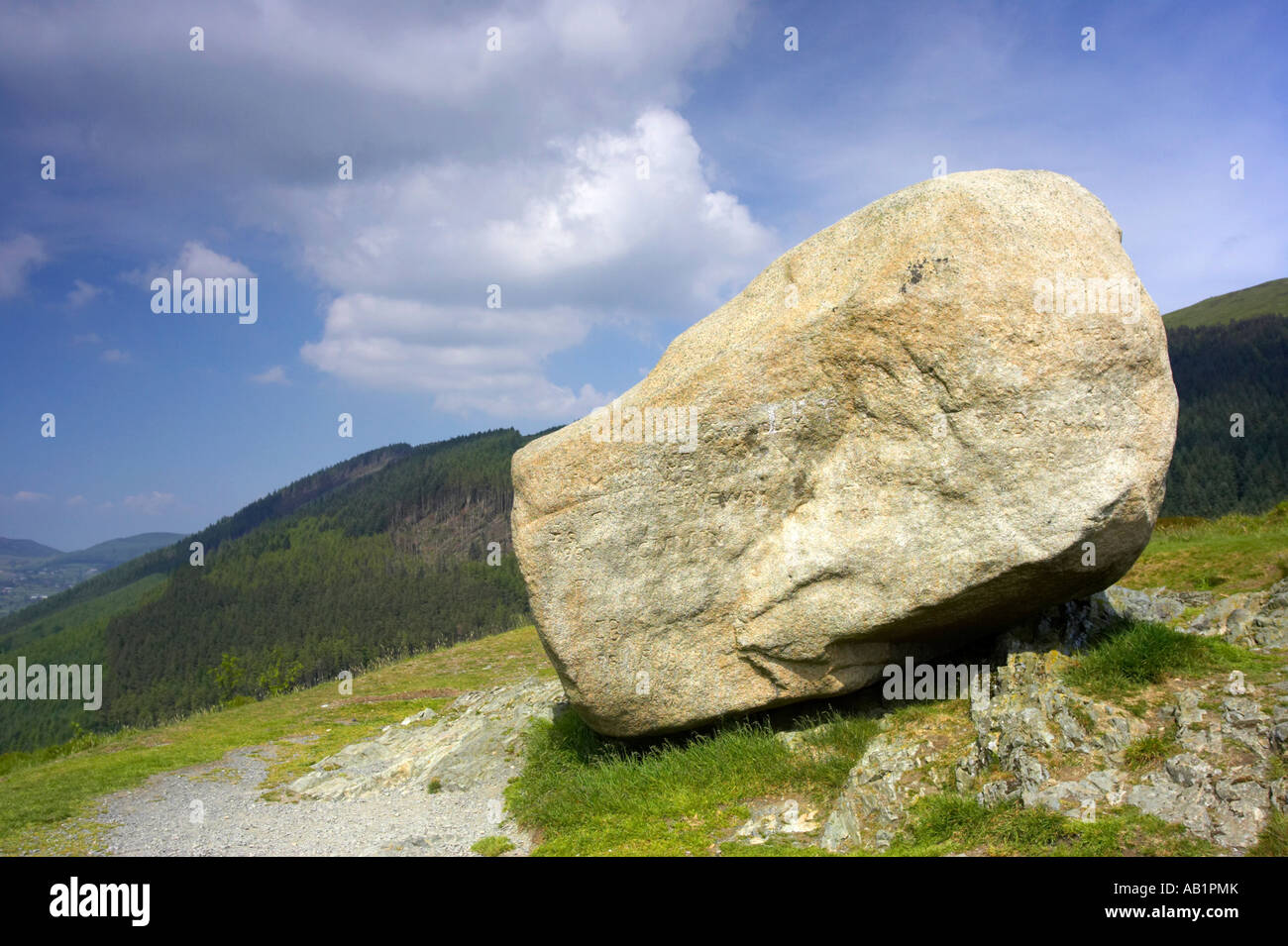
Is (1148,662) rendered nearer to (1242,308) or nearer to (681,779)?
(681,779)

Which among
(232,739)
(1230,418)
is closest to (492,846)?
(232,739)

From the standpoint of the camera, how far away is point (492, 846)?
10422 mm

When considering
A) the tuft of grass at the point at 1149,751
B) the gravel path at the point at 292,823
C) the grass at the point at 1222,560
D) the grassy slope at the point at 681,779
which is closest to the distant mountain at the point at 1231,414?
the grass at the point at 1222,560

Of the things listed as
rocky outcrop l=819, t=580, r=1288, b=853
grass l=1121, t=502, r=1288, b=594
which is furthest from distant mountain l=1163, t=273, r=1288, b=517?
rocky outcrop l=819, t=580, r=1288, b=853

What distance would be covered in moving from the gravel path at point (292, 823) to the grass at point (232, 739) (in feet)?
2.85

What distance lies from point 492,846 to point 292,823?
4.42 metres

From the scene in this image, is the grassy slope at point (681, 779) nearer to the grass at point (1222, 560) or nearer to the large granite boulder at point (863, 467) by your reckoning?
the grass at point (1222, 560)

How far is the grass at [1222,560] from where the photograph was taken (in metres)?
15.2

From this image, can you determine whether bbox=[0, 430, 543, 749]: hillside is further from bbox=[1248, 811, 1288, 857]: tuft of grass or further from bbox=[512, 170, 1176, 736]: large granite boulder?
bbox=[1248, 811, 1288, 857]: tuft of grass

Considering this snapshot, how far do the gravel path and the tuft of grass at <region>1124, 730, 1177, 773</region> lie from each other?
293 inches

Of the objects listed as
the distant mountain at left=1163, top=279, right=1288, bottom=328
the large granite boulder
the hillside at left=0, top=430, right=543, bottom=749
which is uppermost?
the distant mountain at left=1163, top=279, right=1288, bottom=328

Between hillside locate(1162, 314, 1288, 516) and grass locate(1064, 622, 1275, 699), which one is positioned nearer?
grass locate(1064, 622, 1275, 699)

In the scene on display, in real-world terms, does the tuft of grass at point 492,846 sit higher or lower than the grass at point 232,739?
higher

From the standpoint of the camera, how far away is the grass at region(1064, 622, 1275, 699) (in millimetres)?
9328
